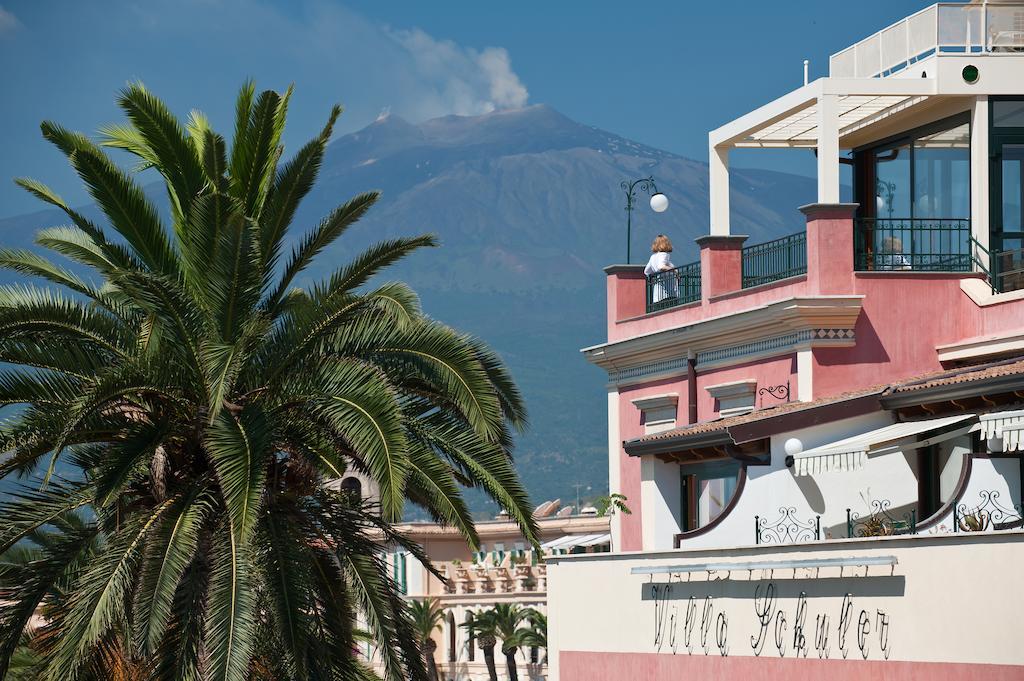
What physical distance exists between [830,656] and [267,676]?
21.8ft

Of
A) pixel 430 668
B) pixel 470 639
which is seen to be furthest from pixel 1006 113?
pixel 470 639

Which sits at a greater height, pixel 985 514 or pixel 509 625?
pixel 509 625

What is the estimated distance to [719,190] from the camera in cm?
3388

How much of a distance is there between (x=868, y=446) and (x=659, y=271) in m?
10.5

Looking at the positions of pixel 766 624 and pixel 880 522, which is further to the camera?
pixel 766 624

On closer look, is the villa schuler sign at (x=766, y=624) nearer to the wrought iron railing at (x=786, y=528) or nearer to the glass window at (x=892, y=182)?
the wrought iron railing at (x=786, y=528)

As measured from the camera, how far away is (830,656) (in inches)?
880

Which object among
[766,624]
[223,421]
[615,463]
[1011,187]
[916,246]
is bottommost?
[766,624]

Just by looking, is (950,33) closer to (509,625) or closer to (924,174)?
(924,174)

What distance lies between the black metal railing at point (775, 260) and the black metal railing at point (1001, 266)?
103 inches

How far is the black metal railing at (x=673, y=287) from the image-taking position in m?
32.2

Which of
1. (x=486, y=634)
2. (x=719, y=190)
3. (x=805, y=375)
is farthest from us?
(x=486, y=634)

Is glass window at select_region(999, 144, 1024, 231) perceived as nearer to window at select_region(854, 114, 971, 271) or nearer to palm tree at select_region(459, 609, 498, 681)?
window at select_region(854, 114, 971, 271)

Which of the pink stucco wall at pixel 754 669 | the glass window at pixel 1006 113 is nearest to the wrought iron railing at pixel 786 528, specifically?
the pink stucco wall at pixel 754 669
